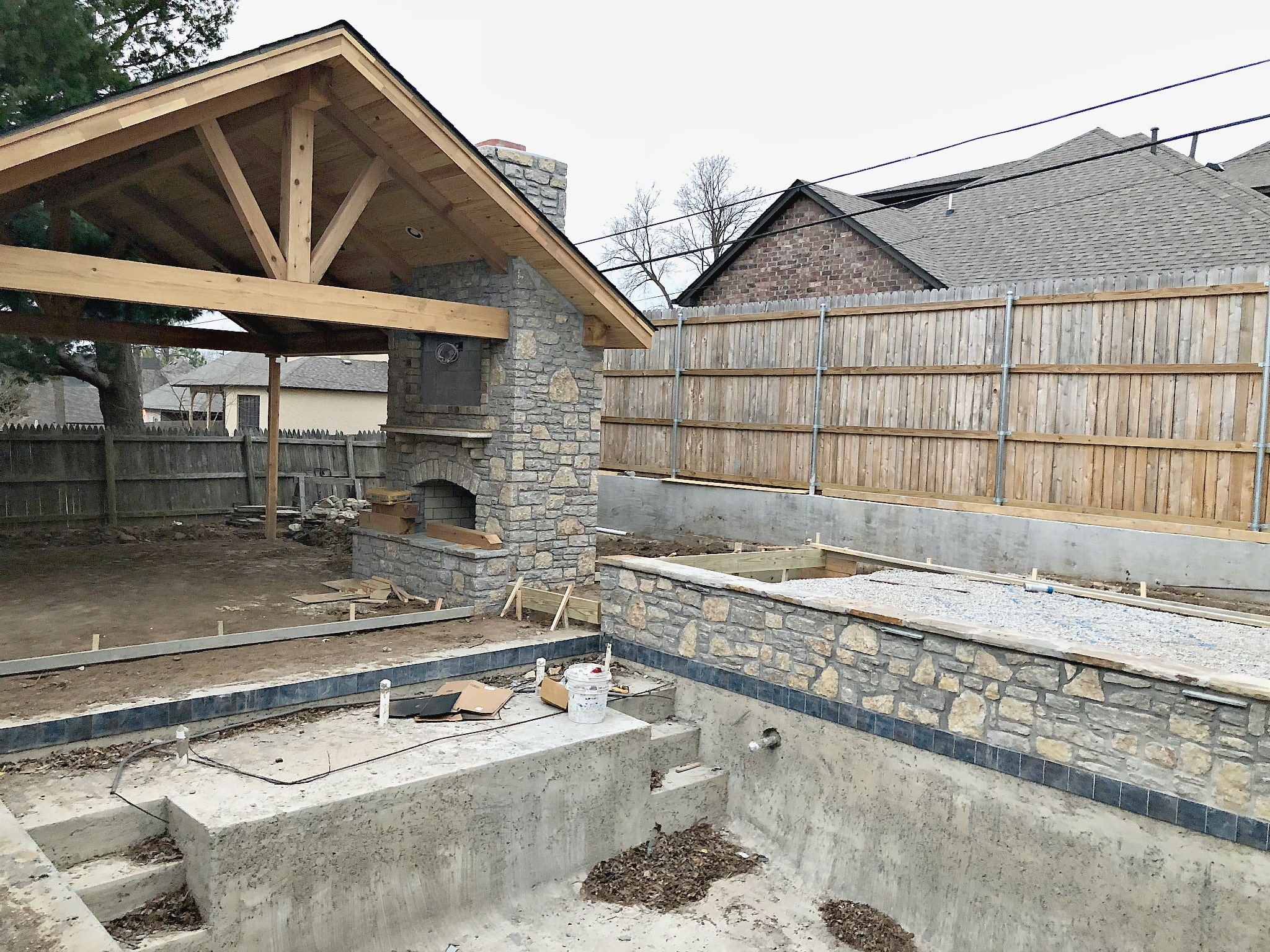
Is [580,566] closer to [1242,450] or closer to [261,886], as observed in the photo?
[261,886]

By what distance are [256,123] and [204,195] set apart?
6.30 feet

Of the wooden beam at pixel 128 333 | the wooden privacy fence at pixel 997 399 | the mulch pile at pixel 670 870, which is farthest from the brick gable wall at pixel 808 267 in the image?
the mulch pile at pixel 670 870

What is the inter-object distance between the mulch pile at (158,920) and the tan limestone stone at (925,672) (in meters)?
4.23

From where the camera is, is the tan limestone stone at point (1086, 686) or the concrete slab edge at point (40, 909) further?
the tan limestone stone at point (1086, 686)

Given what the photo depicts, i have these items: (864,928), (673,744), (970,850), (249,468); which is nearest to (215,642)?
(673,744)

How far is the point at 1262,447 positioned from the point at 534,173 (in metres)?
7.62

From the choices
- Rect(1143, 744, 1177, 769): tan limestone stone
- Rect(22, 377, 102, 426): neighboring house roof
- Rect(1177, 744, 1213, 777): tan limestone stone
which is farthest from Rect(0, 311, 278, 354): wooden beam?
Rect(22, 377, 102, 426): neighboring house roof

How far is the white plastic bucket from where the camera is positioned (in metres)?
6.16

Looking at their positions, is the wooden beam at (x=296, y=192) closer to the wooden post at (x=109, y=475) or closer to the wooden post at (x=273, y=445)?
the wooden post at (x=273, y=445)

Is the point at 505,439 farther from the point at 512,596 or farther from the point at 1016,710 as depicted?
the point at 1016,710

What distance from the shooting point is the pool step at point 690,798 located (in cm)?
645

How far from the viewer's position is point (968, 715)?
5.58m

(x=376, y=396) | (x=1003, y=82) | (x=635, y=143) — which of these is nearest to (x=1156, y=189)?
(x=1003, y=82)

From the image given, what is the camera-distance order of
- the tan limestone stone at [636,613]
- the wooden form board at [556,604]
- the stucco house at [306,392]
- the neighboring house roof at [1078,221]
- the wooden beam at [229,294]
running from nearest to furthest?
the wooden beam at [229,294], the tan limestone stone at [636,613], the wooden form board at [556,604], the neighboring house roof at [1078,221], the stucco house at [306,392]
